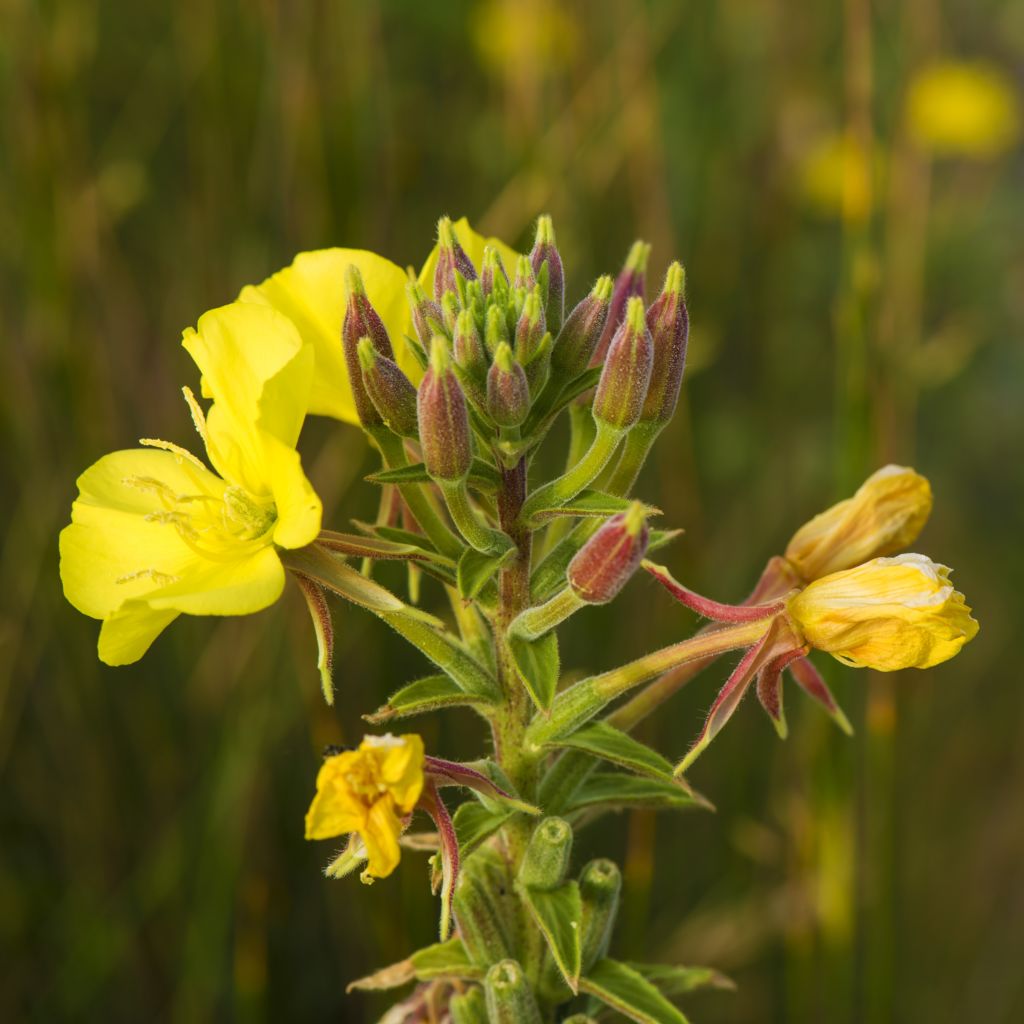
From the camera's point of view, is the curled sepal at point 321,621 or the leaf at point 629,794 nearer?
the curled sepal at point 321,621

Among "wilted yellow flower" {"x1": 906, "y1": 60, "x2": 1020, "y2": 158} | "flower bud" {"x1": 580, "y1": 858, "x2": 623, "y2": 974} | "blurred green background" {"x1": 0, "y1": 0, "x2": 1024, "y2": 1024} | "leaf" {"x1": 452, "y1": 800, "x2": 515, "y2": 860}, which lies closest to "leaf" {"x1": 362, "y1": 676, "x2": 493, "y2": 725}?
"leaf" {"x1": 452, "y1": 800, "x2": 515, "y2": 860}

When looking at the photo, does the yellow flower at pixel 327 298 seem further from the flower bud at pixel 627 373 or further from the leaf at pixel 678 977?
the leaf at pixel 678 977

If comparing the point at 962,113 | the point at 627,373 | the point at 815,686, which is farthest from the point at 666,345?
the point at 962,113

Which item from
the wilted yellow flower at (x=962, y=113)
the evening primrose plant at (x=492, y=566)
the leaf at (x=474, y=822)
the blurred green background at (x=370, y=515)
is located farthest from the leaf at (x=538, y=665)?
the wilted yellow flower at (x=962, y=113)

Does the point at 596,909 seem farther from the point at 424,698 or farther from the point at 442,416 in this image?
the point at 442,416

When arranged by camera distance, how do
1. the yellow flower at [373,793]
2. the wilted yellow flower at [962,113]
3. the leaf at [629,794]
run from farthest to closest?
the wilted yellow flower at [962,113] < the leaf at [629,794] < the yellow flower at [373,793]

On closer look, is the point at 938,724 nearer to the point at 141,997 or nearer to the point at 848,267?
the point at 848,267
